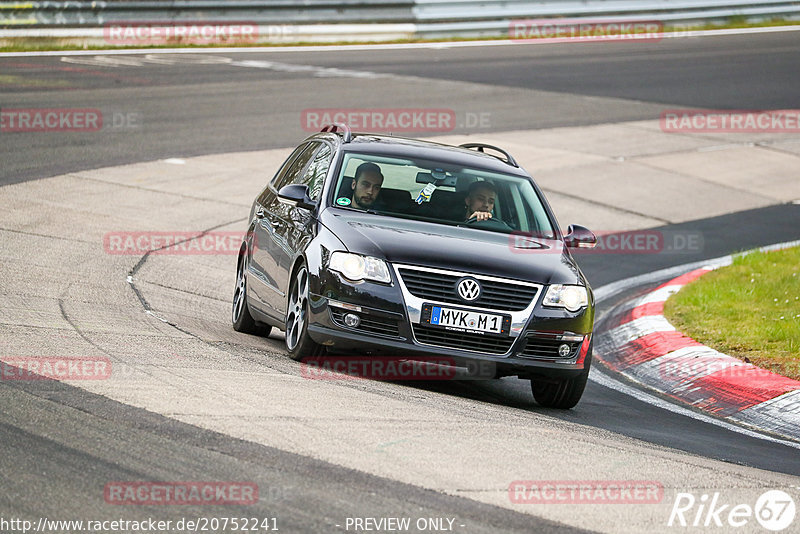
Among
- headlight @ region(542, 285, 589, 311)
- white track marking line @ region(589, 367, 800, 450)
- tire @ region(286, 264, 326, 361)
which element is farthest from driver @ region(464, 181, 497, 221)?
white track marking line @ region(589, 367, 800, 450)

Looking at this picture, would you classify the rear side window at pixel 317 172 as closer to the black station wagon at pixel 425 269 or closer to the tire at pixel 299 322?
the black station wagon at pixel 425 269

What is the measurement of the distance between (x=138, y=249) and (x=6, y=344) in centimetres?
570

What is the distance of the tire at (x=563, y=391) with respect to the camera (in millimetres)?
8578

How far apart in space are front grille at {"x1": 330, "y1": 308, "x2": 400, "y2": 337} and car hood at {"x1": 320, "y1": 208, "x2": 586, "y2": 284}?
15.5 inches

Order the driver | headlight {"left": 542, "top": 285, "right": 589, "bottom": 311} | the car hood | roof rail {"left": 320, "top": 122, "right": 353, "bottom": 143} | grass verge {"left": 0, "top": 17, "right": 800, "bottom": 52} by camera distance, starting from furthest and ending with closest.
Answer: grass verge {"left": 0, "top": 17, "right": 800, "bottom": 52}
roof rail {"left": 320, "top": 122, "right": 353, "bottom": 143}
the driver
headlight {"left": 542, "top": 285, "right": 589, "bottom": 311}
the car hood

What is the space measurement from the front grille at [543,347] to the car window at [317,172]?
2.04m

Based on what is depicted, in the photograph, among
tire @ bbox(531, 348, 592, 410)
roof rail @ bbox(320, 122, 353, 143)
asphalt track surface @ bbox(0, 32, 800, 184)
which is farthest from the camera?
asphalt track surface @ bbox(0, 32, 800, 184)

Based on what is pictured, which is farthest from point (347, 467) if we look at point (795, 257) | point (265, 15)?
point (265, 15)

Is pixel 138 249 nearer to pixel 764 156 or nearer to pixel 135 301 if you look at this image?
pixel 135 301

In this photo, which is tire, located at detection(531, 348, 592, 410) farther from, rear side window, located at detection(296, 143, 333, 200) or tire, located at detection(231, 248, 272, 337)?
tire, located at detection(231, 248, 272, 337)

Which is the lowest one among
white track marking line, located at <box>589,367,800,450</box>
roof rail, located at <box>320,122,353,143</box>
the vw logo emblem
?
white track marking line, located at <box>589,367,800,450</box>

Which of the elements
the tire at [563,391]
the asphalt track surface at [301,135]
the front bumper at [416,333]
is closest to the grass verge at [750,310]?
the asphalt track surface at [301,135]

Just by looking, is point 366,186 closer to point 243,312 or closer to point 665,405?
point 243,312

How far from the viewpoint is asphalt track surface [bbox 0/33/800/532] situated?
5.36 meters
